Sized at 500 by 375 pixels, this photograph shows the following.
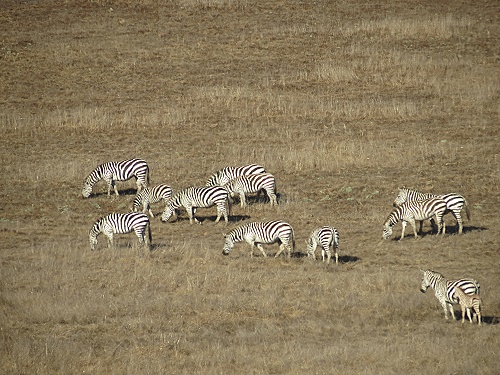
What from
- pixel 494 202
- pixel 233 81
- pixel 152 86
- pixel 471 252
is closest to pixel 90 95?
pixel 152 86

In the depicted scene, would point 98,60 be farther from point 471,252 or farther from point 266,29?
point 471,252

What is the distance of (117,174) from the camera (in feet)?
89.9

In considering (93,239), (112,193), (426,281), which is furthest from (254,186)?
(426,281)

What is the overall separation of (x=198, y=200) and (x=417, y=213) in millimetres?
6204

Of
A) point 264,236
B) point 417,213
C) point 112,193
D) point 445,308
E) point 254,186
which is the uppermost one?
point 112,193

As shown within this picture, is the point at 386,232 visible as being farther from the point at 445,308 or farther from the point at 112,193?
the point at 112,193

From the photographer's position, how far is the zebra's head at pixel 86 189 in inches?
1065

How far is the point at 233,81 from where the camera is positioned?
4009cm

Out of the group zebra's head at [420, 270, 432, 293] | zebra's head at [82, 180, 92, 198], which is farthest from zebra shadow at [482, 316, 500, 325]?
zebra's head at [82, 180, 92, 198]

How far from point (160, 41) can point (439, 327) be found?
109 feet

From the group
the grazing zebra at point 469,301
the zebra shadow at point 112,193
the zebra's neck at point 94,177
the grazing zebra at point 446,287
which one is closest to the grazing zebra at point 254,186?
the zebra shadow at point 112,193

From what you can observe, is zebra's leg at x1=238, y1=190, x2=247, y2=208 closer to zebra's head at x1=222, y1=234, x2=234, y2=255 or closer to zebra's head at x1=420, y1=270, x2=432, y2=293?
zebra's head at x1=222, y1=234, x2=234, y2=255

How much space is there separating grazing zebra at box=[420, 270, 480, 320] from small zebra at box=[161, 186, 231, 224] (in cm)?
889

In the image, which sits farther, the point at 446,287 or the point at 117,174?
the point at 117,174
